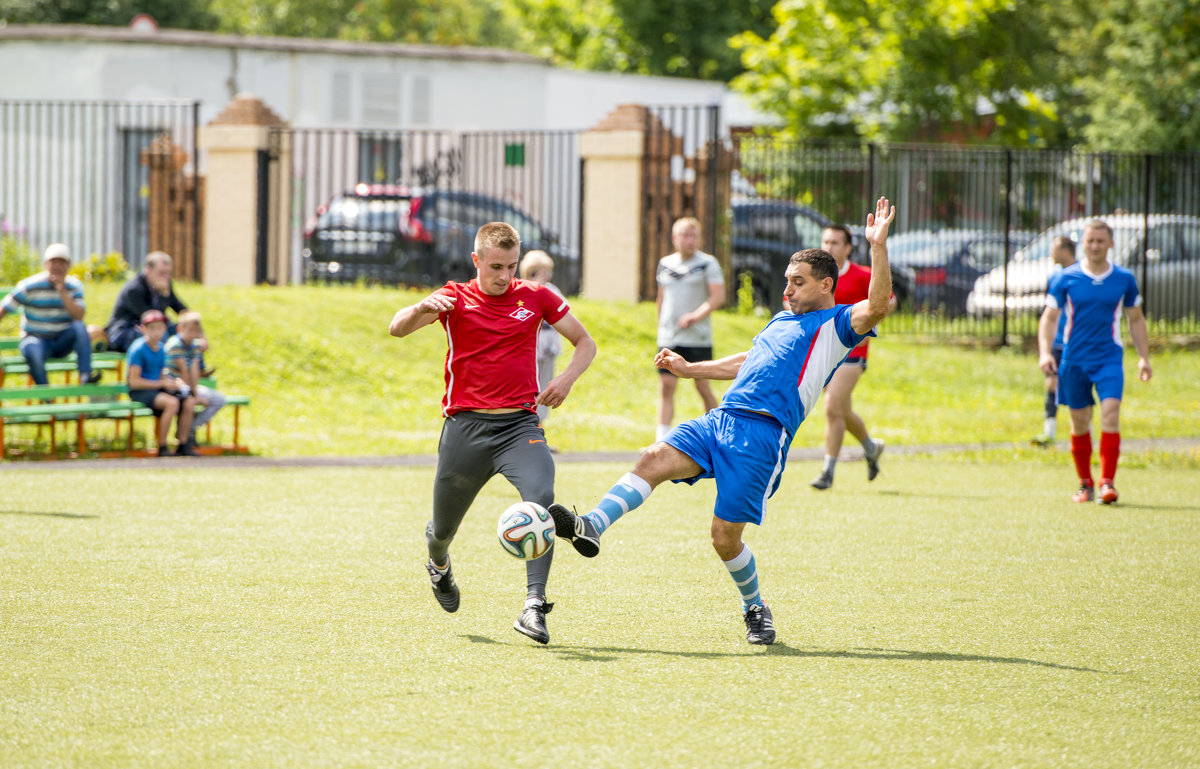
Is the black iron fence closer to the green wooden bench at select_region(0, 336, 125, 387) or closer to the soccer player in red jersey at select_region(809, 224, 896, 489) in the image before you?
the green wooden bench at select_region(0, 336, 125, 387)

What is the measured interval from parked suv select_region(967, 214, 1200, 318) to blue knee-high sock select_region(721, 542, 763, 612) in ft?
55.6

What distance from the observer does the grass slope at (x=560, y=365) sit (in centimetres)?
1484

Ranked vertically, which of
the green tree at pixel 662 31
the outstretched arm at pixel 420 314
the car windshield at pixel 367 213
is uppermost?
the green tree at pixel 662 31

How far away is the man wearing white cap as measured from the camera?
1320cm

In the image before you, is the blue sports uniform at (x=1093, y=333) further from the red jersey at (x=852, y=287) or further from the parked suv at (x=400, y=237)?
the parked suv at (x=400, y=237)

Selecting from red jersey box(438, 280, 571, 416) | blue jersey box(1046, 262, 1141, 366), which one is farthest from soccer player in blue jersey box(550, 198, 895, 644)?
blue jersey box(1046, 262, 1141, 366)

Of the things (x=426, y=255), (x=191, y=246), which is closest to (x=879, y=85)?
(x=426, y=255)

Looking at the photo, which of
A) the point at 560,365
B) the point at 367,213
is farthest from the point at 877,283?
the point at 367,213

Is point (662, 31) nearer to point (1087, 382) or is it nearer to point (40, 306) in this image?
point (40, 306)

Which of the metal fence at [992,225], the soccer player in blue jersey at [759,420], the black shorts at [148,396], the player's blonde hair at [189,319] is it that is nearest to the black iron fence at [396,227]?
the metal fence at [992,225]

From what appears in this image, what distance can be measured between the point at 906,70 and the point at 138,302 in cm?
2126

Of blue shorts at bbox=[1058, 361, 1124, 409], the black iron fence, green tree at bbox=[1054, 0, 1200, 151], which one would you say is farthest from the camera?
green tree at bbox=[1054, 0, 1200, 151]

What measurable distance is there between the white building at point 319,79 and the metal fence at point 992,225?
9148 millimetres

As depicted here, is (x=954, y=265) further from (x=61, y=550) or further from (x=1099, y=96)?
(x=61, y=550)
